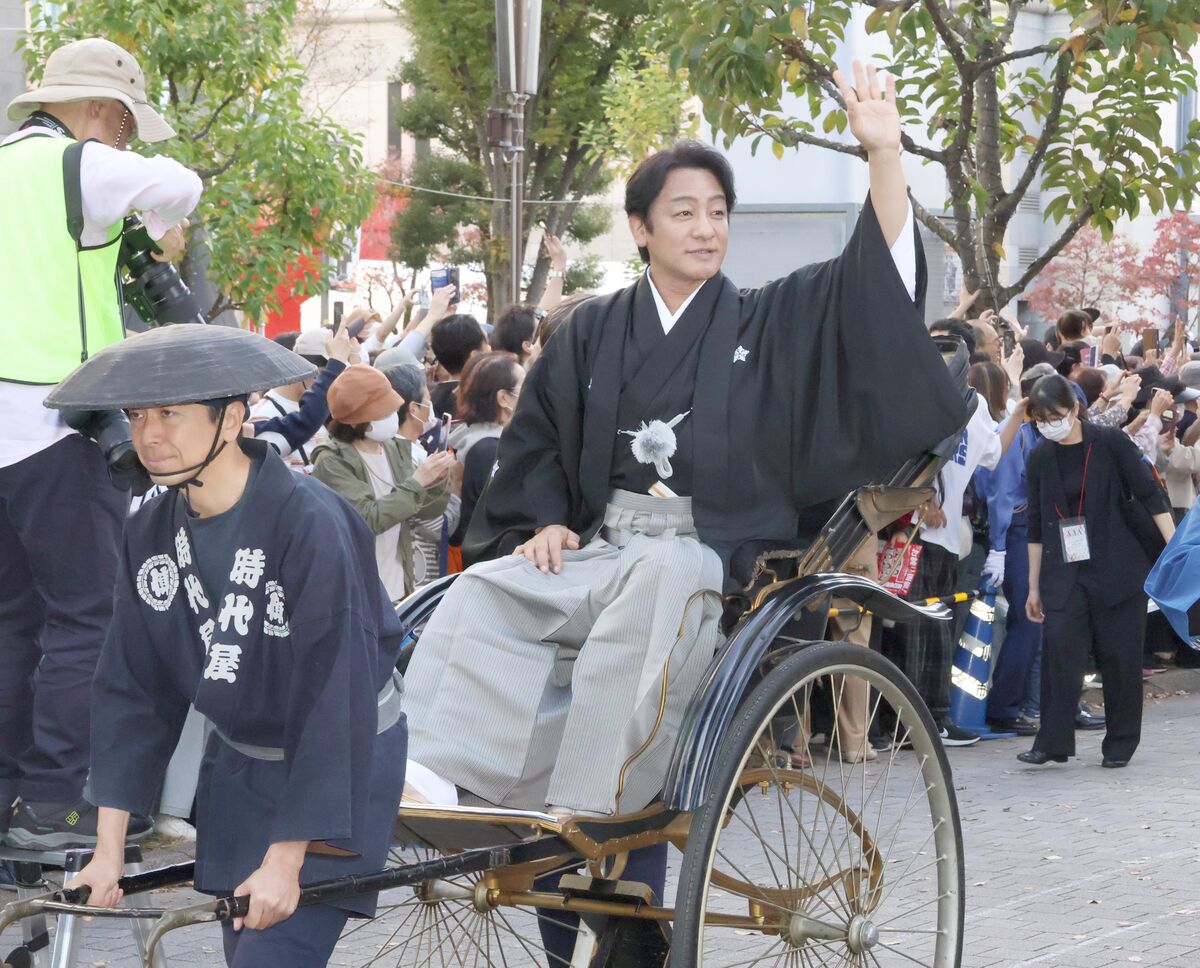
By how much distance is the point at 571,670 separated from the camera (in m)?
3.86

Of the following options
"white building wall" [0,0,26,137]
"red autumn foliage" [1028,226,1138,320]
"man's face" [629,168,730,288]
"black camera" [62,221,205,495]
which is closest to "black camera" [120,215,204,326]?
"black camera" [62,221,205,495]

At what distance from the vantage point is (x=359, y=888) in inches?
111

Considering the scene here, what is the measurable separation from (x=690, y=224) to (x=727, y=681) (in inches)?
45.2

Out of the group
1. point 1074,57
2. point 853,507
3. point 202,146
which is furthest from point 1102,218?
point 853,507

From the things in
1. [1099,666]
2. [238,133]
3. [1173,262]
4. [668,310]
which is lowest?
[1099,666]

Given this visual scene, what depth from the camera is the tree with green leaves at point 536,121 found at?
2342cm

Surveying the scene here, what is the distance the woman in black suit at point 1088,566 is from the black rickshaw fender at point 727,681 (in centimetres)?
400

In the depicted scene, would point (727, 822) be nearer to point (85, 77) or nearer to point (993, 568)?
point (85, 77)

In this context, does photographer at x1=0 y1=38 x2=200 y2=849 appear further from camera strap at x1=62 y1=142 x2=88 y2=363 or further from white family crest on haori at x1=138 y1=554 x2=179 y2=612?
white family crest on haori at x1=138 y1=554 x2=179 y2=612

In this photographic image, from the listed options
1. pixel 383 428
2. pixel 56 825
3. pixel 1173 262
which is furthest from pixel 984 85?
pixel 1173 262

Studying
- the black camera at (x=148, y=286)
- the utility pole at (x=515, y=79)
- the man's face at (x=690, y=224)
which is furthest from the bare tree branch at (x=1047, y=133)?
the black camera at (x=148, y=286)

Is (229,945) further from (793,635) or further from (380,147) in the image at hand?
(380,147)

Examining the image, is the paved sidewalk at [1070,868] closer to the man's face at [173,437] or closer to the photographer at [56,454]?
the photographer at [56,454]

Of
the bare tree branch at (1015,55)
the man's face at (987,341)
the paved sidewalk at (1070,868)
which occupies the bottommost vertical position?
the paved sidewalk at (1070,868)
